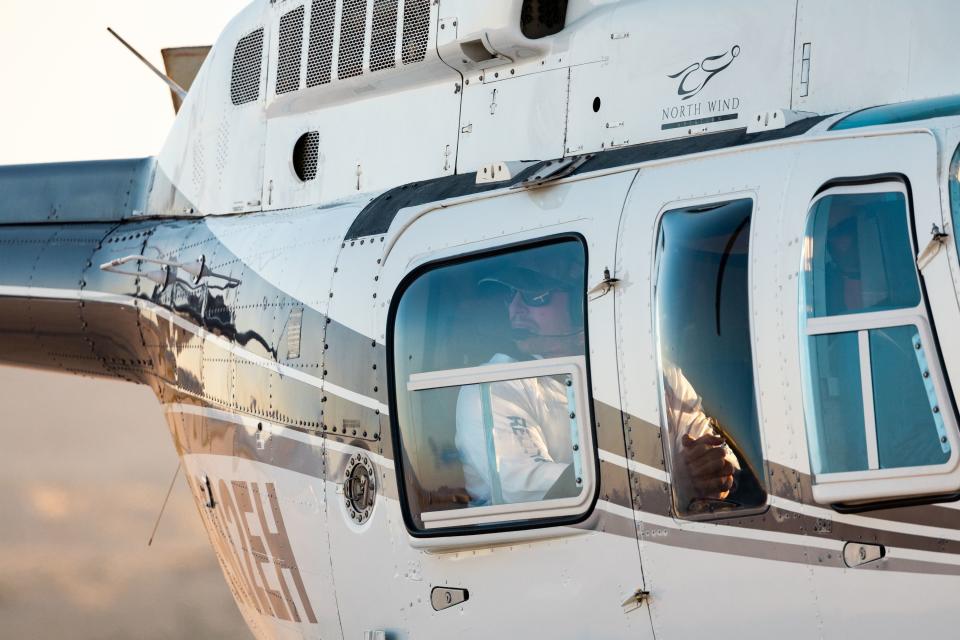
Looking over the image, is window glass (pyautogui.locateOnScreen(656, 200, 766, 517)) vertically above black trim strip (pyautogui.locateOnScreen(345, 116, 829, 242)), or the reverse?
black trim strip (pyautogui.locateOnScreen(345, 116, 829, 242))

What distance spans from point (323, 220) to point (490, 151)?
85 cm

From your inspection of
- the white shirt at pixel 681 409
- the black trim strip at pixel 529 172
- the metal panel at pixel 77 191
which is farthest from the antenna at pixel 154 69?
the white shirt at pixel 681 409

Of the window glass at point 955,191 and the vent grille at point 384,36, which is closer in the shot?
the window glass at point 955,191

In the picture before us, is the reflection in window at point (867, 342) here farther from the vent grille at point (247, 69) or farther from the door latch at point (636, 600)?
the vent grille at point (247, 69)

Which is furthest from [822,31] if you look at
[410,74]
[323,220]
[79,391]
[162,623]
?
[79,391]

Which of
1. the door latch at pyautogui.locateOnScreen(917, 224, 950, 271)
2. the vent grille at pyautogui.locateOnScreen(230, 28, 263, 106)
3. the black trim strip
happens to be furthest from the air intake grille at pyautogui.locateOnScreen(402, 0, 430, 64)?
the door latch at pyautogui.locateOnScreen(917, 224, 950, 271)

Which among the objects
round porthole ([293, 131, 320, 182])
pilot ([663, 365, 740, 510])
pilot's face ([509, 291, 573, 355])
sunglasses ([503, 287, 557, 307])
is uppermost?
round porthole ([293, 131, 320, 182])

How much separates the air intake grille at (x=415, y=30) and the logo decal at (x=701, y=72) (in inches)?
50.9

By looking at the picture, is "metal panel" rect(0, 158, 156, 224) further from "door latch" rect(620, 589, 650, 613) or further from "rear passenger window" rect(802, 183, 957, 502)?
"rear passenger window" rect(802, 183, 957, 502)

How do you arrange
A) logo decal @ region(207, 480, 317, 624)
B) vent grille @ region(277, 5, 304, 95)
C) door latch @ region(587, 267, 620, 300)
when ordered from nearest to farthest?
door latch @ region(587, 267, 620, 300), logo decal @ region(207, 480, 317, 624), vent grille @ region(277, 5, 304, 95)

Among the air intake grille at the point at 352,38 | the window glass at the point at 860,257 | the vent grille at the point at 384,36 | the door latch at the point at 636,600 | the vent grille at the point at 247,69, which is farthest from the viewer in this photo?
the vent grille at the point at 247,69

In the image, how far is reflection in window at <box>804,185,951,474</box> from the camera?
11.5 feet

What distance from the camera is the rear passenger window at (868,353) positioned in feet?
11.4

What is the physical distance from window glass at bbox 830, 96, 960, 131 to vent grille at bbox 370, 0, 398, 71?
2432mm
